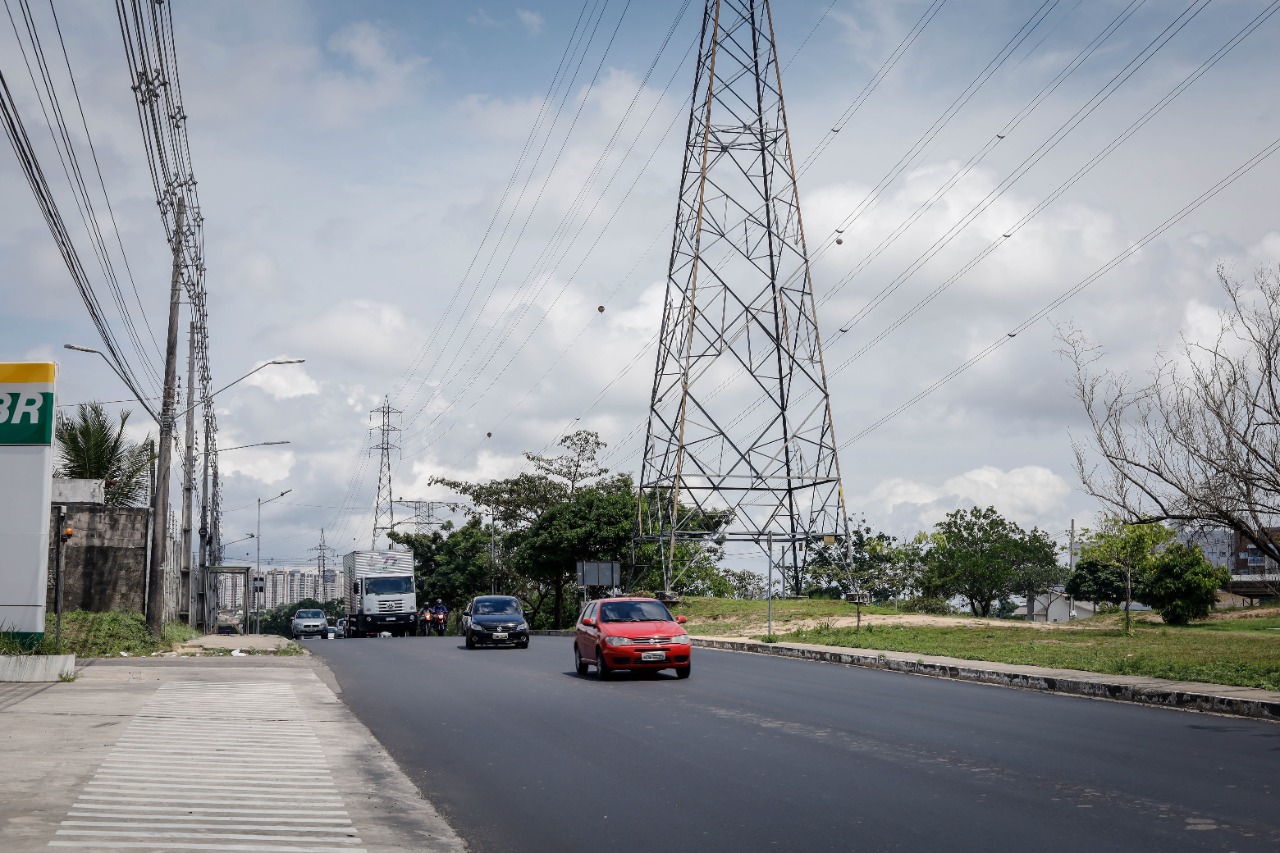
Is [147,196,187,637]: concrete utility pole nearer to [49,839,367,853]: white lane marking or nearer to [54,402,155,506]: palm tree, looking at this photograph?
[54,402,155,506]: palm tree

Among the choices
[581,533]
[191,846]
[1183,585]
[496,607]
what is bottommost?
[191,846]

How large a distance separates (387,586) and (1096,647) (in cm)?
4107

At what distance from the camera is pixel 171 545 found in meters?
46.3

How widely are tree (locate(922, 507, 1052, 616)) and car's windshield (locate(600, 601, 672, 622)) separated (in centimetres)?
3406

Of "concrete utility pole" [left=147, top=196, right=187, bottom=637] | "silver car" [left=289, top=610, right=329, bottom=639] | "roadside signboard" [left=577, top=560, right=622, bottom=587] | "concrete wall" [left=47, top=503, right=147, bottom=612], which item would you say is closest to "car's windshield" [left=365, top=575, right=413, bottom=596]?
"silver car" [left=289, top=610, right=329, bottom=639]

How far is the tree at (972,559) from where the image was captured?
54312 mm

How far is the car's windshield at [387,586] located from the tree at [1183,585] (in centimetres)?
3463

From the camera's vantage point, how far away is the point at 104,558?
37.0 m

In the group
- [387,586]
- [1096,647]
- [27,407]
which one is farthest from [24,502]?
[387,586]

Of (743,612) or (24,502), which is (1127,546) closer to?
(743,612)

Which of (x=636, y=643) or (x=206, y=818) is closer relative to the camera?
(x=206, y=818)

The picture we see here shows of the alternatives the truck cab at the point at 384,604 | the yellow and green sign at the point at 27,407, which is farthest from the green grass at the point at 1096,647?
the truck cab at the point at 384,604

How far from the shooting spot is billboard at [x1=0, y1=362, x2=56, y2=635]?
19688 millimetres

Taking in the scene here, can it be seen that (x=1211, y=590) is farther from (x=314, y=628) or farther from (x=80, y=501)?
(x=314, y=628)
